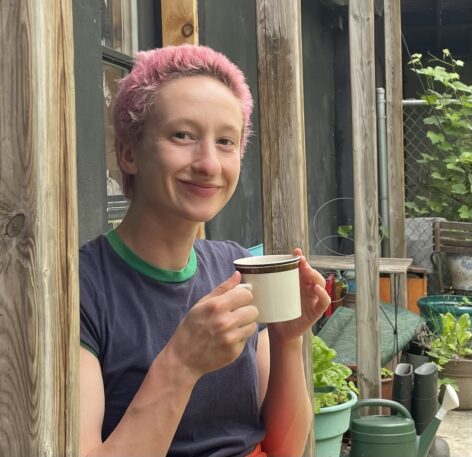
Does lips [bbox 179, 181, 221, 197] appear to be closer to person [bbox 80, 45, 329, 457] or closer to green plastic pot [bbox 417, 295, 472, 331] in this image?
person [bbox 80, 45, 329, 457]

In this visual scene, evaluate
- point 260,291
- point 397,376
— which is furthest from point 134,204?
point 397,376

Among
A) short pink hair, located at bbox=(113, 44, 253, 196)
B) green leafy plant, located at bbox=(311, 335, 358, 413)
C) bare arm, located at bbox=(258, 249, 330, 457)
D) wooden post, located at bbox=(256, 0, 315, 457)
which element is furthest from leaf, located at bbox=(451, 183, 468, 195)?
short pink hair, located at bbox=(113, 44, 253, 196)

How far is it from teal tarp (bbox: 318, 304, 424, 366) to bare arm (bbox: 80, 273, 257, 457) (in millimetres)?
2997

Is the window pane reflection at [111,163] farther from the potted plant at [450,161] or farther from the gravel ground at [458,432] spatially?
the potted plant at [450,161]

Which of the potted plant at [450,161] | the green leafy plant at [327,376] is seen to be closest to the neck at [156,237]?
the green leafy plant at [327,376]

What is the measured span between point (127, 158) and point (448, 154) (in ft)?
23.0

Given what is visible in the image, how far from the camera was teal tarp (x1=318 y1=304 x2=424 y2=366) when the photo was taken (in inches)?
169

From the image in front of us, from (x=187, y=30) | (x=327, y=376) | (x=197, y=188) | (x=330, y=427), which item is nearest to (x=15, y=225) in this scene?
(x=197, y=188)

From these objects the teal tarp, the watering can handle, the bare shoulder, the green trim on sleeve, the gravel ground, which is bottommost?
the gravel ground

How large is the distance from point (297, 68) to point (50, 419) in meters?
1.30

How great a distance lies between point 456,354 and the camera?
4824mm

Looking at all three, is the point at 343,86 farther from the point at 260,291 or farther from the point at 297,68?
the point at 260,291

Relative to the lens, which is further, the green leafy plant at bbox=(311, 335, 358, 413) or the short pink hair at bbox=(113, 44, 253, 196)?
the green leafy plant at bbox=(311, 335, 358, 413)

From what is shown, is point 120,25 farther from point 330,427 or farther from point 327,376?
point 330,427
